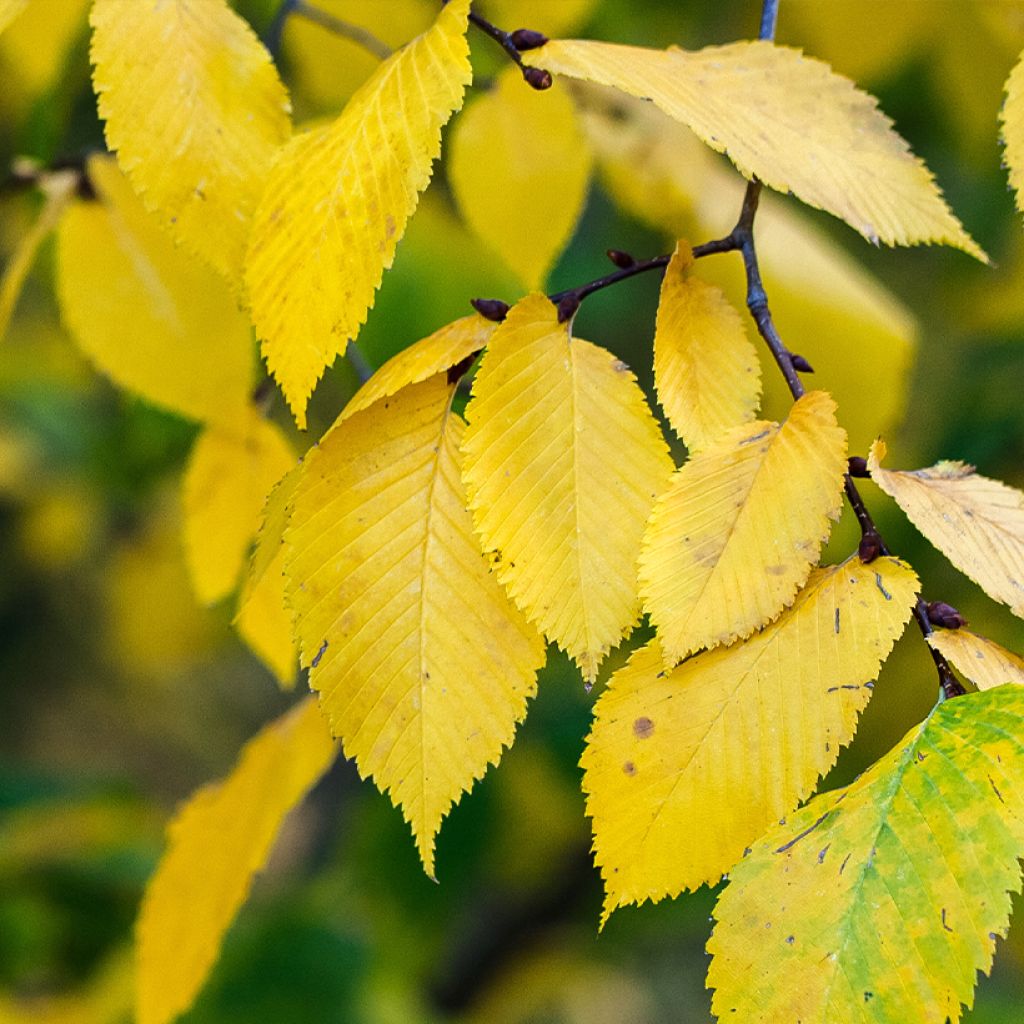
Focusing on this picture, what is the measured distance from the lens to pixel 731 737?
0.39 meters

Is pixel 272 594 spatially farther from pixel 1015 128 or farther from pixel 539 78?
pixel 1015 128

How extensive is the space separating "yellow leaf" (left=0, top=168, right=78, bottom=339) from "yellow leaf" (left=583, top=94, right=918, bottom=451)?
0.36 metres

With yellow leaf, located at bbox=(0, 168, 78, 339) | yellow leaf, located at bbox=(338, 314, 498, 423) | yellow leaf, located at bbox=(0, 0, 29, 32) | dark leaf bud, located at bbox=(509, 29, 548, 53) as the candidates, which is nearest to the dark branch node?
yellow leaf, located at bbox=(338, 314, 498, 423)

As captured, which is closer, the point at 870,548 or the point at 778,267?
the point at 870,548

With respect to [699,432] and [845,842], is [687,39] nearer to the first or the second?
[699,432]

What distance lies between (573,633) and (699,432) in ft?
0.31

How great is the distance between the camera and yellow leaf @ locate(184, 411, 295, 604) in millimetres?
664

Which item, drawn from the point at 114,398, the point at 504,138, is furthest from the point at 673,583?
the point at 114,398

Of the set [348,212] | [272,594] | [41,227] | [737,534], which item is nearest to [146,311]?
[41,227]

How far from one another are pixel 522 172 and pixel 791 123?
287 millimetres

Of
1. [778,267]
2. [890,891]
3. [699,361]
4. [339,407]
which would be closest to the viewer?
[890,891]

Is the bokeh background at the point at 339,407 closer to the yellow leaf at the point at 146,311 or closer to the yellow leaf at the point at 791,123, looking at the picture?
the yellow leaf at the point at 146,311

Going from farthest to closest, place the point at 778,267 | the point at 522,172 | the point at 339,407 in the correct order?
the point at 339,407, the point at 778,267, the point at 522,172

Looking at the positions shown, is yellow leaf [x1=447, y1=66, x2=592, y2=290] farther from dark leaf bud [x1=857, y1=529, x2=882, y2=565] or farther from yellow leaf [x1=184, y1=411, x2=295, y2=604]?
dark leaf bud [x1=857, y1=529, x2=882, y2=565]
